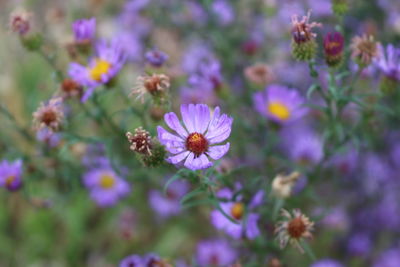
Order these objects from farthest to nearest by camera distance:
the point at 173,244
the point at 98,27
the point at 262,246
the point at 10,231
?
the point at 98,27 → the point at 10,231 → the point at 173,244 → the point at 262,246

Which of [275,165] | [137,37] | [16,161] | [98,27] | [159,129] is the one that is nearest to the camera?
[159,129]

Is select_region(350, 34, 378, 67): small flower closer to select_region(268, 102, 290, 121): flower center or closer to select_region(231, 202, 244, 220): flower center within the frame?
select_region(268, 102, 290, 121): flower center

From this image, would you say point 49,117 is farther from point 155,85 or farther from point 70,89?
point 155,85

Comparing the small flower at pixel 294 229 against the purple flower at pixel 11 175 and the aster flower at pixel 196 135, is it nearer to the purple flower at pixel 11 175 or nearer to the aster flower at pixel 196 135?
the aster flower at pixel 196 135

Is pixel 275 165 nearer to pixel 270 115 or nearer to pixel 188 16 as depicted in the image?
pixel 270 115

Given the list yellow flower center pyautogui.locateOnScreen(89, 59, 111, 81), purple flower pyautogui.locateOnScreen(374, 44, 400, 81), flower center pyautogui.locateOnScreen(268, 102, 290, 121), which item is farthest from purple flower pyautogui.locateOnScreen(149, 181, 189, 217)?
purple flower pyautogui.locateOnScreen(374, 44, 400, 81)

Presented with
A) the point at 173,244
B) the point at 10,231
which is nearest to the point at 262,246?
the point at 173,244
